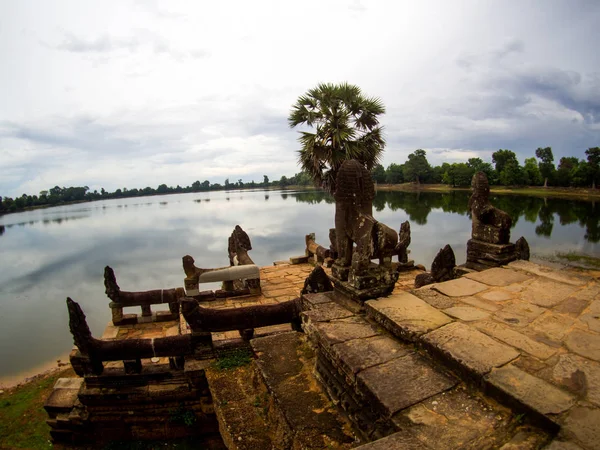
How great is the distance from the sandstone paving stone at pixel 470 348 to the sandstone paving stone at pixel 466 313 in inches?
10.1

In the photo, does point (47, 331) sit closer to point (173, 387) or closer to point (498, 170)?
point (173, 387)

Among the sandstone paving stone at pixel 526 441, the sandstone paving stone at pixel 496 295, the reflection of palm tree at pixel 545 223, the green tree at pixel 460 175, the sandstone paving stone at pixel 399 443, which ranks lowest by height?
the reflection of palm tree at pixel 545 223

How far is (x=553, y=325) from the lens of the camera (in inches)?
115

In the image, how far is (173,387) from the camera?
4066mm

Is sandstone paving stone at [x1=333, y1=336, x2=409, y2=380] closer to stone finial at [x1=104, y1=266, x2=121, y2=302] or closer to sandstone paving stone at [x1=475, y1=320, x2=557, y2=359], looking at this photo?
sandstone paving stone at [x1=475, y1=320, x2=557, y2=359]

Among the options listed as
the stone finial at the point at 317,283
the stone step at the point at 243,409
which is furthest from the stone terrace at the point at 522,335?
the stone step at the point at 243,409

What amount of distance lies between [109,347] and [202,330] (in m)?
1.25

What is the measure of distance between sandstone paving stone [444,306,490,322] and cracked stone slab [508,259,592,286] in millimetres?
1839

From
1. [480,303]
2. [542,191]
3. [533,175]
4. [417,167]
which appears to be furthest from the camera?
[417,167]

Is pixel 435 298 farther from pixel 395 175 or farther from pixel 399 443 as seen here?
pixel 395 175

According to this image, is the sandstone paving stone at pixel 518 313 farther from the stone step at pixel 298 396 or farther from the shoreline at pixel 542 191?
the shoreline at pixel 542 191

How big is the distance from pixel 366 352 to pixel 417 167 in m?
71.8

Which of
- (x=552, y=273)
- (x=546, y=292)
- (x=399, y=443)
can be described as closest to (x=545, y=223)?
(x=552, y=273)

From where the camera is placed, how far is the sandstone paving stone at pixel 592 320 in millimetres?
2829
